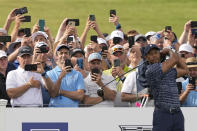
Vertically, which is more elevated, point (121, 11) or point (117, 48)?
point (117, 48)

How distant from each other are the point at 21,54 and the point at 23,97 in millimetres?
706

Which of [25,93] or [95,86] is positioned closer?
[25,93]

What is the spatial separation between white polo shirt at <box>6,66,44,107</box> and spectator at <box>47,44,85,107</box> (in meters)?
0.22

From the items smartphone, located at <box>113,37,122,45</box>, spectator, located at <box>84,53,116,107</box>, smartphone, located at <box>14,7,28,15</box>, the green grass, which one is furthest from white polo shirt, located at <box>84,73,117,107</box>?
the green grass

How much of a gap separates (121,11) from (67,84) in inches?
889

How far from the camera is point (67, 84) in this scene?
12.0 metres

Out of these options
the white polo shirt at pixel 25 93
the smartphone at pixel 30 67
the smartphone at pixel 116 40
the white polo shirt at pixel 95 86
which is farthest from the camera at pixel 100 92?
the smartphone at pixel 116 40

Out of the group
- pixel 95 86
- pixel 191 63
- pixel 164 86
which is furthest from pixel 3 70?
pixel 191 63

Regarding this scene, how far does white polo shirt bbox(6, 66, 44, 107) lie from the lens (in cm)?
1171

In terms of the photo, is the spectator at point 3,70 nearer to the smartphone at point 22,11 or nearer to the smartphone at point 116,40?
the smartphone at point 22,11

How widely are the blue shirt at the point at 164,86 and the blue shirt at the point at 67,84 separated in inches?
57.0

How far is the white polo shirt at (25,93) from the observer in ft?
38.4

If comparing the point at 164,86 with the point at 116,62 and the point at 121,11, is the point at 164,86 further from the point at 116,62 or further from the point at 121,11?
the point at 121,11

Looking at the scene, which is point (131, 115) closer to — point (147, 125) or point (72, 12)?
point (147, 125)
